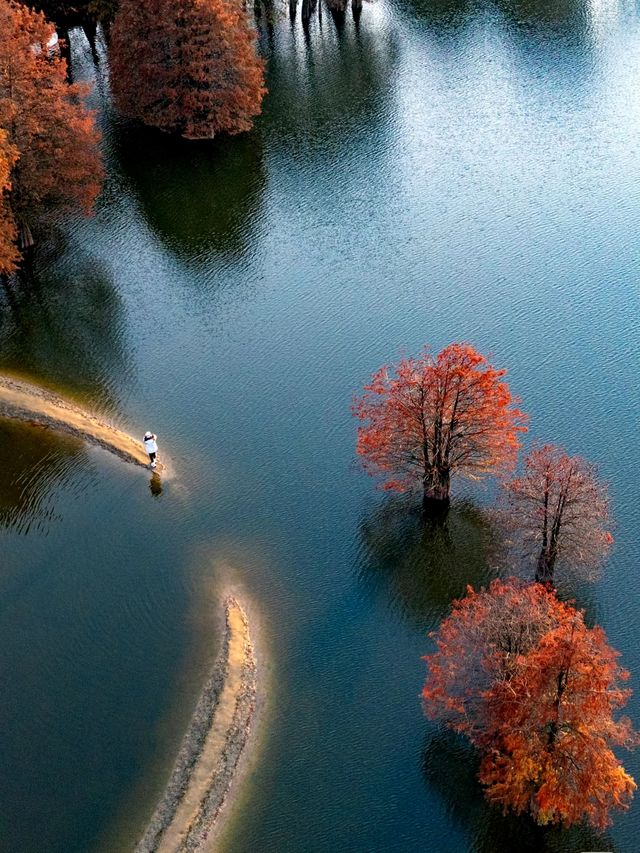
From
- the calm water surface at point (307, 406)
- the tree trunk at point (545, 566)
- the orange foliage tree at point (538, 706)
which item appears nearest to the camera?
the orange foliage tree at point (538, 706)

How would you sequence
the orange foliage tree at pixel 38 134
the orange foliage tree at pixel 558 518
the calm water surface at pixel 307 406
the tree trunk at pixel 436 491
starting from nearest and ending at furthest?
1. the calm water surface at pixel 307 406
2. the orange foliage tree at pixel 558 518
3. the tree trunk at pixel 436 491
4. the orange foliage tree at pixel 38 134

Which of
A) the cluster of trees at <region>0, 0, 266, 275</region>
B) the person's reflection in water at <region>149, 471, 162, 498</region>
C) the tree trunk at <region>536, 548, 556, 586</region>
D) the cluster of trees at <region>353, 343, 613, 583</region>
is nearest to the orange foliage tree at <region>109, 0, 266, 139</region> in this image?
the cluster of trees at <region>0, 0, 266, 275</region>

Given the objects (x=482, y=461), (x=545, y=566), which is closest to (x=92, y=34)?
(x=482, y=461)

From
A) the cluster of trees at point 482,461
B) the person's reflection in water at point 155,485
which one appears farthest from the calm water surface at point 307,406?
the cluster of trees at point 482,461

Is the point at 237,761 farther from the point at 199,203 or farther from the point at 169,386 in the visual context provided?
the point at 199,203

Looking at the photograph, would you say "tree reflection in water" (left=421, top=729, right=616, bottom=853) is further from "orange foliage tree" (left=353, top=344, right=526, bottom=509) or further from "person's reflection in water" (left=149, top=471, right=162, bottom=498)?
"person's reflection in water" (left=149, top=471, right=162, bottom=498)

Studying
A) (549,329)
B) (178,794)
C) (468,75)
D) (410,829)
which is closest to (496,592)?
(410,829)

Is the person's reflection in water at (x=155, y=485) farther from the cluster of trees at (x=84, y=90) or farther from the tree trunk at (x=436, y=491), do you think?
the cluster of trees at (x=84, y=90)
